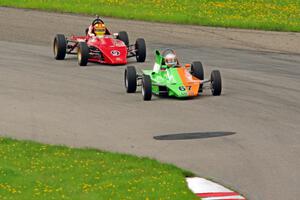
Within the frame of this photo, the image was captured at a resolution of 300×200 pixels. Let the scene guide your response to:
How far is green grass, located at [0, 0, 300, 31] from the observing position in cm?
4891

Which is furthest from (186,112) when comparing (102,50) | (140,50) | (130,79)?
(140,50)

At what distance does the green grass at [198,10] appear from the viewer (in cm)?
4891

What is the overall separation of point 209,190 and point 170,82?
997 cm

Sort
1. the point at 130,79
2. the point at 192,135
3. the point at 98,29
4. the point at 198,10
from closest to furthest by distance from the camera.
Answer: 1. the point at 192,135
2. the point at 130,79
3. the point at 98,29
4. the point at 198,10

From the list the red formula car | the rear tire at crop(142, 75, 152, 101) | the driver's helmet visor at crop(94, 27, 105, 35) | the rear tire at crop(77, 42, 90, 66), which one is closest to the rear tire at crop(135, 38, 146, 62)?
the red formula car

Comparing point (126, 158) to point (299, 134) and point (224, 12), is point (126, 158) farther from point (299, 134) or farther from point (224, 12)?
point (224, 12)

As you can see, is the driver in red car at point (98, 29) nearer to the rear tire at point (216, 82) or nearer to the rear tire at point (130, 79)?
the rear tire at point (130, 79)

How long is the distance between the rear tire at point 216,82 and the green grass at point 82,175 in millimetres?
7660

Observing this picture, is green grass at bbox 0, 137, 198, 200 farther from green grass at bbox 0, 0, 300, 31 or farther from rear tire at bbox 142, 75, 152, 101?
green grass at bbox 0, 0, 300, 31

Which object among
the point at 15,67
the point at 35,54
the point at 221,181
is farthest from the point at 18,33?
the point at 221,181

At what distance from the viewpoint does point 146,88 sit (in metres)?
30.0

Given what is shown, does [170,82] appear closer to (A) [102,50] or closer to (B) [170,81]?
(B) [170,81]

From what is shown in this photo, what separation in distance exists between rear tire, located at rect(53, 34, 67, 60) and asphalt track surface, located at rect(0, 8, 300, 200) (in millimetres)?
273

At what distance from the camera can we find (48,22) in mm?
48156
